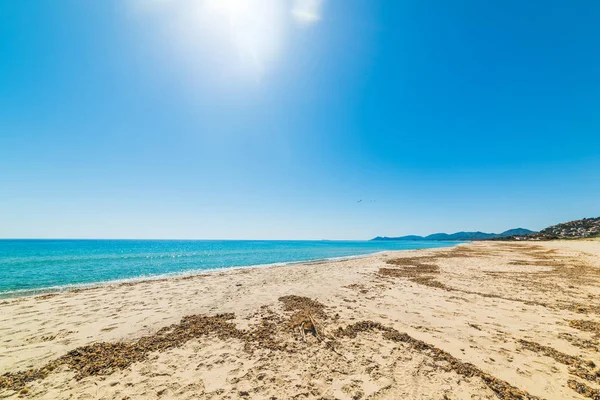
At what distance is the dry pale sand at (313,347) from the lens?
504cm

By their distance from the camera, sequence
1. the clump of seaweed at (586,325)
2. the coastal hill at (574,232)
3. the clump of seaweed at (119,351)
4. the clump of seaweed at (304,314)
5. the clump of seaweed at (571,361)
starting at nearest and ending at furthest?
the clump of seaweed at (571,361), the clump of seaweed at (119,351), the clump of seaweed at (586,325), the clump of seaweed at (304,314), the coastal hill at (574,232)

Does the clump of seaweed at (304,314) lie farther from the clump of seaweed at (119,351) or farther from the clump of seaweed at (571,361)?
the clump of seaweed at (571,361)

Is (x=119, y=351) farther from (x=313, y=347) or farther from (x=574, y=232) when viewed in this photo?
(x=574, y=232)

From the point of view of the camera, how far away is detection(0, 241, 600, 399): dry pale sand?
5035mm

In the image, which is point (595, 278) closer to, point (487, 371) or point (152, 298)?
point (487, 371)

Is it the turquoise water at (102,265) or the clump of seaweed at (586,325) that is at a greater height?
the clump of seaweed at (586,325)

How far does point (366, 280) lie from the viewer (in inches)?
666

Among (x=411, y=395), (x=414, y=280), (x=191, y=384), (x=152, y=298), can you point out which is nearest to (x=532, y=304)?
(x=414, y=280)

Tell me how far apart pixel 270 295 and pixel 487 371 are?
9994 mm

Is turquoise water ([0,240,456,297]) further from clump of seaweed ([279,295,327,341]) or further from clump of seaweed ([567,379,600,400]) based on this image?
clump of seaweed ([567,379,600,400])

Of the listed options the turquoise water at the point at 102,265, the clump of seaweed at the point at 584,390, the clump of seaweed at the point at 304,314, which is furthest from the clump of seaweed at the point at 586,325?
the turquoise water at the point at 102,265

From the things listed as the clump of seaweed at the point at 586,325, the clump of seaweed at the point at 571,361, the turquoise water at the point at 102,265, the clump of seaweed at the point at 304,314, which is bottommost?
the turquoise water at the point at 102,265

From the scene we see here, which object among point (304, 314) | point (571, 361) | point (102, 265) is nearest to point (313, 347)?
point (304, 314)

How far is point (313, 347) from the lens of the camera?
680cm
